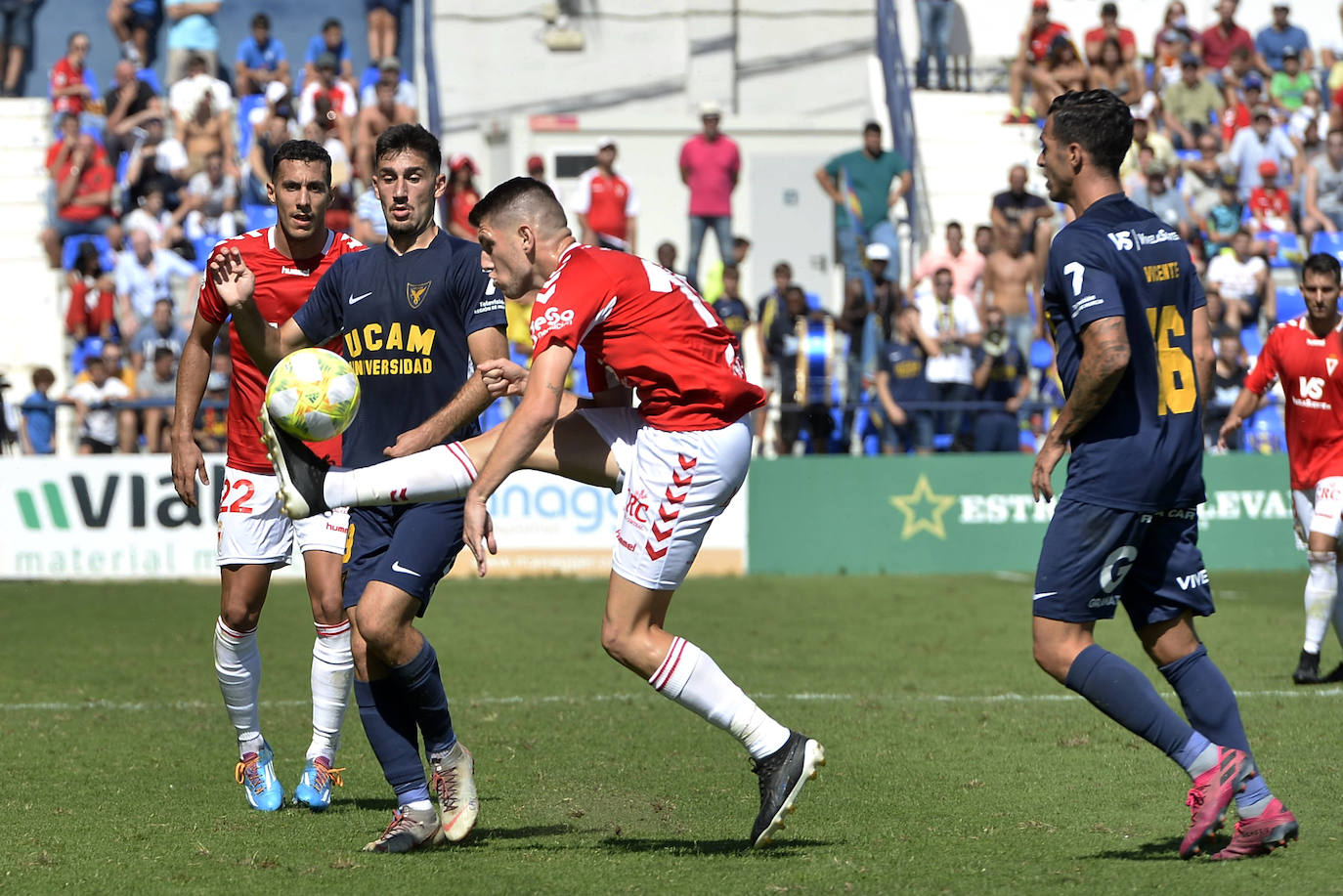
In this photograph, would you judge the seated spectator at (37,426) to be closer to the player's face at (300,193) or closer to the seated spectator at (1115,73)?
the player's face at (300,193)

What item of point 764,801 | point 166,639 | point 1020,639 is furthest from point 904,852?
point 166,639

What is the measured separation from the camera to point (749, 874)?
570cm

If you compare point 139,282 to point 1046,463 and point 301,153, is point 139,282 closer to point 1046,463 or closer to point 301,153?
point 301,153

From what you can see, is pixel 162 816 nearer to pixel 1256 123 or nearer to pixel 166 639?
pixel 166 639

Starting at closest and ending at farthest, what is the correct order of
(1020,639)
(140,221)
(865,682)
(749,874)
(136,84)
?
(749,874), (865,682), (1020,639), (140,221), (136,84)

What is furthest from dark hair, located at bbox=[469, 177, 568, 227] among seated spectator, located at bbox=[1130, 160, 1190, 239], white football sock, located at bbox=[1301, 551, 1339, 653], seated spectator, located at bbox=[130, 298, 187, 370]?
seated spectator, located at bbox=[1130, 160, 1190, 239]

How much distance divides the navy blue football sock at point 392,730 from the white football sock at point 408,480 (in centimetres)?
74

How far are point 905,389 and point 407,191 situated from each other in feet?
42.3

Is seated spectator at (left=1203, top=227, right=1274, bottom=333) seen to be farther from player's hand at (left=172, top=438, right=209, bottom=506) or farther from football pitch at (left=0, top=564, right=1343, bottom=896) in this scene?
player's hand at (left=172, top=438, right=209, bottom=506)

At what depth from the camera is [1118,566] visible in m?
5.88

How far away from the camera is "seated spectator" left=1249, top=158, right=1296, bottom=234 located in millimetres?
23656

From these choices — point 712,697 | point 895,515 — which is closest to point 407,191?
point 712,697

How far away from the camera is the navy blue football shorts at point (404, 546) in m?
6.21

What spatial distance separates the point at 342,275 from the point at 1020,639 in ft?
25.6
